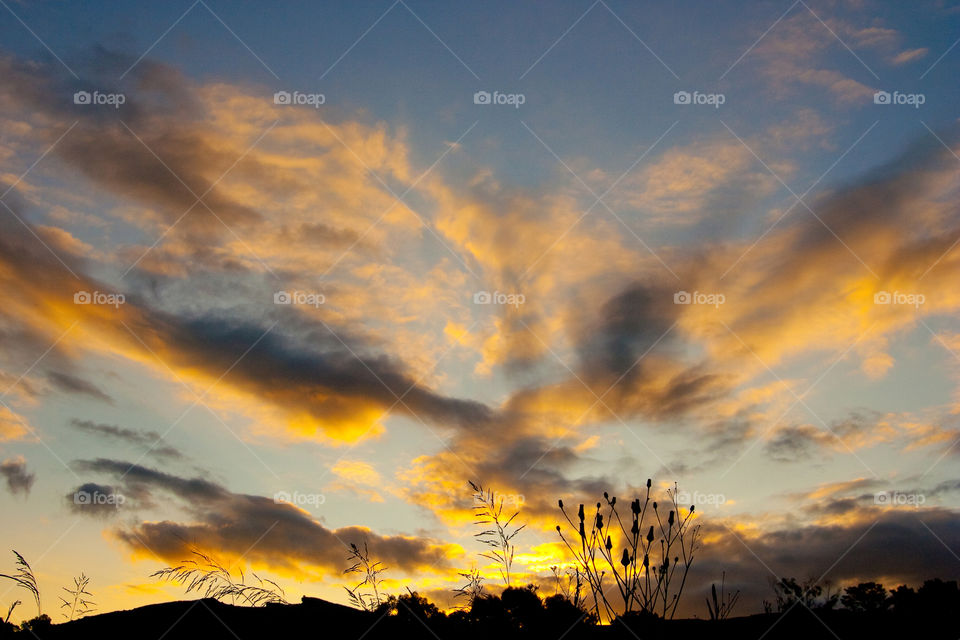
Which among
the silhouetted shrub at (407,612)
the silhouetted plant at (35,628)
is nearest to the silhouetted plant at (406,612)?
the silhouetted shrub at (407,612)

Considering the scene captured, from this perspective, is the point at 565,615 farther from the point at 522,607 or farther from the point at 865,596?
the point at 865,596

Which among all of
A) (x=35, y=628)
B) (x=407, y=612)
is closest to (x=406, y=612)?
(x=407, y=612)

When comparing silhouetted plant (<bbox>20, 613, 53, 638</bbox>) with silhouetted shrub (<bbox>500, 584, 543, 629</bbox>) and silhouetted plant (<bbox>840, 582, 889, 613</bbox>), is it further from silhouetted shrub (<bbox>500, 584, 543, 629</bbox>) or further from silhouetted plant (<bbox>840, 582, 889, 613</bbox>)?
silhouetted plant (<bbox>840, 582, 889, 613</bbox>)

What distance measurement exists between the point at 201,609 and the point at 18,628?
1.62 m

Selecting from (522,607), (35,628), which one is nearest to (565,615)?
(522,607)

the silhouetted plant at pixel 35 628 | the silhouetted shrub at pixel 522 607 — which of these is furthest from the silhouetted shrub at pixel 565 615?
the silhouetted plant at pixel 35 628

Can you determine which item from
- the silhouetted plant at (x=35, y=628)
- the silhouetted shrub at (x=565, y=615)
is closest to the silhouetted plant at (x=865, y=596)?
the silhouetted shrub at (x=565, y=615)

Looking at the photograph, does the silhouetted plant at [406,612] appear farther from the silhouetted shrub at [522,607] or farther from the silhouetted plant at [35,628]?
the silhouetted plant at [35,628]

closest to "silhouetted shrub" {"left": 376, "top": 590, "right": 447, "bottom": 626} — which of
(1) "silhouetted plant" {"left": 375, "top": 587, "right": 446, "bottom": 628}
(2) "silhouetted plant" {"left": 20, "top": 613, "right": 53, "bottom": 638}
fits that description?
(1) "silhouetted plant" {"left": 375, "top": 587, "right": 446, "bottom": 628}

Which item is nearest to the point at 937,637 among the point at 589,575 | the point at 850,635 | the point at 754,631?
the point at 850,635

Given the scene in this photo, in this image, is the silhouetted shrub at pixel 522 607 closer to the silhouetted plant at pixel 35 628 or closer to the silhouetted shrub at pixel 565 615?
the silhouetted shrub at pixel 565 615

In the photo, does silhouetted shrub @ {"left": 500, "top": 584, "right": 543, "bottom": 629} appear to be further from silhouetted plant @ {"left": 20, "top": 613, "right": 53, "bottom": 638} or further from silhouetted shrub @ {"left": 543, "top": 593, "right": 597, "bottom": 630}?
silhouetted plant @ {"left": 20, "top": 613, "right": 53, "bottom": 638}

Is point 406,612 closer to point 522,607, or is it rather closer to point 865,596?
point 522,607

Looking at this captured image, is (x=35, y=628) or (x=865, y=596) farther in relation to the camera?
(x=865, y=596)
